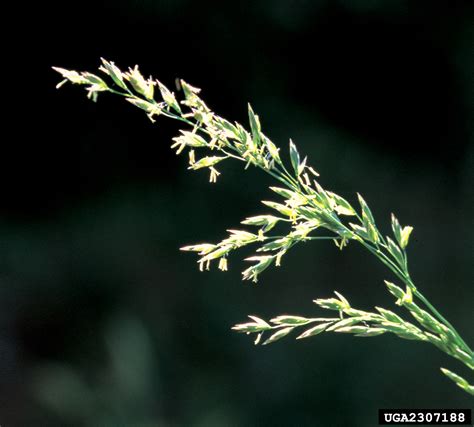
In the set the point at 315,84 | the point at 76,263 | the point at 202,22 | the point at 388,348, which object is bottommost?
the point at 388,348

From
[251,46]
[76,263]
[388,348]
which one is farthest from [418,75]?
[76,263]

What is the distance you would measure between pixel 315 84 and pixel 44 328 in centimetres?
86

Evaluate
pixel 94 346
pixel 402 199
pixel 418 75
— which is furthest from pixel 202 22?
pixel 94 346

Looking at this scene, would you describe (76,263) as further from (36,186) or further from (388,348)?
(388,348)

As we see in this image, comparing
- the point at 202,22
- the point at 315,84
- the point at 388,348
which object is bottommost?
the point at 388,348

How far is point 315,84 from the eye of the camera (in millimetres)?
1555

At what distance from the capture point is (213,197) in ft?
5.07

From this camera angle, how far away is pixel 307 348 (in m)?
1.51

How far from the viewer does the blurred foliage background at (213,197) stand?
1.50 m

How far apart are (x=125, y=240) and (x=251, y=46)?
544 mm

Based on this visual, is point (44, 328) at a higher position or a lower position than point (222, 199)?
lower

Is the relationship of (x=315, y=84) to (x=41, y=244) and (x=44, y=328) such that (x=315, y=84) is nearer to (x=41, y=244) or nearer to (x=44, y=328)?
(x=41, y=244)

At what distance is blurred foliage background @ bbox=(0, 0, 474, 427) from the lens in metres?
1.50

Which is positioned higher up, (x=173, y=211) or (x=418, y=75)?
(x=418, y=75)
